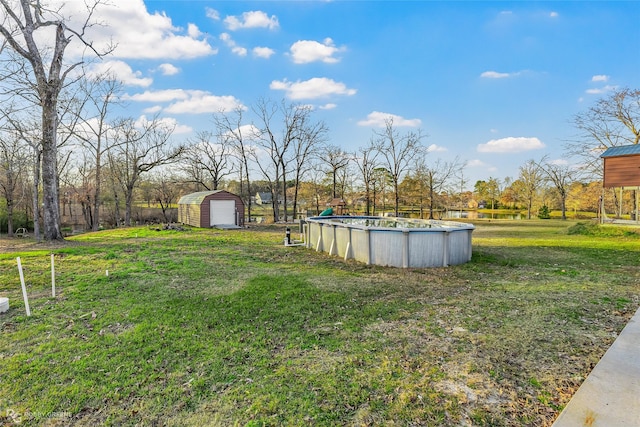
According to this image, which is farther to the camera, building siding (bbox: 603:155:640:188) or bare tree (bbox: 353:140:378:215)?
bare tree (bbox: 353:140:378:215)

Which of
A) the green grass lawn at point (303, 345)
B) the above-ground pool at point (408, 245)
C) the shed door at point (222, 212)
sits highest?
the shed door at point (222, 212)

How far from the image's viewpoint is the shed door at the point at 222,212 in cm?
1786

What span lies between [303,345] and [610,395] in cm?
254

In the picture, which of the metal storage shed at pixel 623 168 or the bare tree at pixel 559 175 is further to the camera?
the bare tree at pixel 559 175

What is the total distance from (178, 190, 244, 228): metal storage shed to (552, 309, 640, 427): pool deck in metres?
17.6

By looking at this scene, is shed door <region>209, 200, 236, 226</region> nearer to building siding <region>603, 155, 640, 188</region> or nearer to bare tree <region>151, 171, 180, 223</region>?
bare tree <region>151, 171, 180, 223</region>

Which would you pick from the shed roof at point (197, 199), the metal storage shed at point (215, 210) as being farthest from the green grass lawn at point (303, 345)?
the shed roof at point (197, 199)

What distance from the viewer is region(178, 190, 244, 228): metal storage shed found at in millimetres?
17672

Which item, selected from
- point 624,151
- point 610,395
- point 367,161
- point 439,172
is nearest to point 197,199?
point 367,161

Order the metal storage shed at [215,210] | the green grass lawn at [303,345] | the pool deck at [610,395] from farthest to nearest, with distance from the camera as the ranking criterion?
the metal storage shed at [215,210] < the green grass lawn at [303,345] < the pool deck at [610,395]

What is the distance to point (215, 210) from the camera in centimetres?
1794

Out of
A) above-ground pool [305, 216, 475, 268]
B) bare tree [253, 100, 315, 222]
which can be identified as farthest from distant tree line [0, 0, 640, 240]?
above-ground pool [305, 216, 475, 268]

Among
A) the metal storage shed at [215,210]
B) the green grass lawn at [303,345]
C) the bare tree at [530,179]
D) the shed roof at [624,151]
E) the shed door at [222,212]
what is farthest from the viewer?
the bare tree at [530,179]

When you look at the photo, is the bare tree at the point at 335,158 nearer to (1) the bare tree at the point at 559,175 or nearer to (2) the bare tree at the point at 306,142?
(2) the bare tree at the point at 306,142
